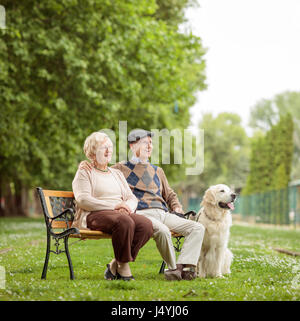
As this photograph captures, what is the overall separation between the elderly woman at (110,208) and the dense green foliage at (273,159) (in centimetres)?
2954

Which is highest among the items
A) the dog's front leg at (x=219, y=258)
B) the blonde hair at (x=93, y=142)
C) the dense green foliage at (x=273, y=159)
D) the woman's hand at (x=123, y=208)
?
the dense green foliage at (x=273, y=159)

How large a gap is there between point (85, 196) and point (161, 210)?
3.50ft

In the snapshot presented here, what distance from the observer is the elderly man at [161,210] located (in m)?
6.49

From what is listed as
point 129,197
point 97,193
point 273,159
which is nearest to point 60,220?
point 97,193

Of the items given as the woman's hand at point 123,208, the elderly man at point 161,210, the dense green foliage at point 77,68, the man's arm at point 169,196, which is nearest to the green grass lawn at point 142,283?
the elderly man at point 161,210

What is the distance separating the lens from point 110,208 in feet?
20.7

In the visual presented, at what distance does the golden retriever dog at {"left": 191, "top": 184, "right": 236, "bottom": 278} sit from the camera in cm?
687

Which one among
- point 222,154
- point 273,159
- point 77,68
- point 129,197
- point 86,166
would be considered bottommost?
point 129,197

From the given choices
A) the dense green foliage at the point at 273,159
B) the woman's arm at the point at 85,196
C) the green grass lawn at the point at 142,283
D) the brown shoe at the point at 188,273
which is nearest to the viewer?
the green grass lawn at the point at 142,283

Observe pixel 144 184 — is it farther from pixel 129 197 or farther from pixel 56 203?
pixel 56 203

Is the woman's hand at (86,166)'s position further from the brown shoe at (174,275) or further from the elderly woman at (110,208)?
the brown shoe at (174,275)

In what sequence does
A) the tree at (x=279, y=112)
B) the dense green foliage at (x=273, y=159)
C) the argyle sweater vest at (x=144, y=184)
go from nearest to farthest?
the argyle sweater vest at (x=144, y=184), the dense green foliage at (x=273, y=159), the tree at (x=279, y=112)

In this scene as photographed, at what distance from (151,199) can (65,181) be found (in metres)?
21.3

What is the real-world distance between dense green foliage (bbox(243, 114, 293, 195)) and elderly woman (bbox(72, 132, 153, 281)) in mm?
29541
